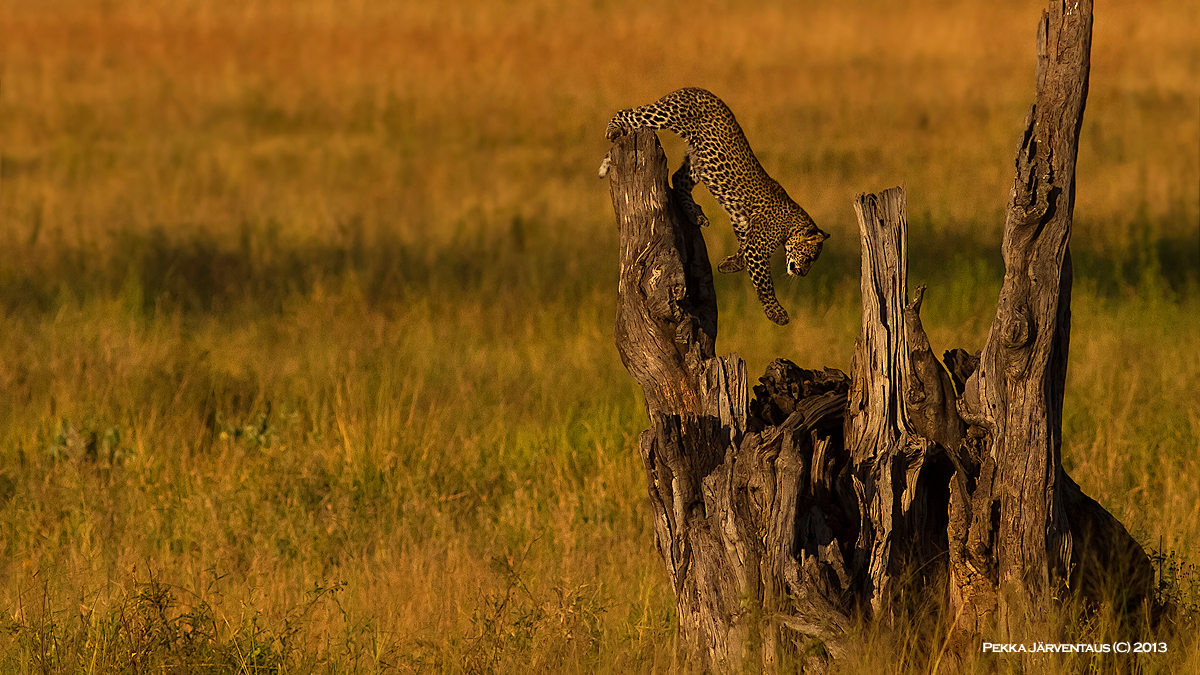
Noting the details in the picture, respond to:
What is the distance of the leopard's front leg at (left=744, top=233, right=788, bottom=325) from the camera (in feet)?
14.5

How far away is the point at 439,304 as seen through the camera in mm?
11547

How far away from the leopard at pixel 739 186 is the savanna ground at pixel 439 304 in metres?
1.30

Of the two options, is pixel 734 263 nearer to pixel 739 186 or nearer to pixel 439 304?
pixel 739 186

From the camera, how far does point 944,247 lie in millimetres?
13234

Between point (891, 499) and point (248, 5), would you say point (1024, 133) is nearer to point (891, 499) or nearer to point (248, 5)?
point (891, 499)

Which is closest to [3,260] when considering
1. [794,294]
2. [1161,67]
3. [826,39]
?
[794,294]

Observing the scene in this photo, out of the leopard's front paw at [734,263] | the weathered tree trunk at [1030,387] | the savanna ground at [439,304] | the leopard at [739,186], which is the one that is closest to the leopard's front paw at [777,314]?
the leopard at [739,186]

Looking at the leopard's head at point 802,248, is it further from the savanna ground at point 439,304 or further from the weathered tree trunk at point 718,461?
the savanna ground at point 439,304

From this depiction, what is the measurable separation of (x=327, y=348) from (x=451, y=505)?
3301 millimetres

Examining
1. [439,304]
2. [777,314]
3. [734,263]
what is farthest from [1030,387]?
[439,304]

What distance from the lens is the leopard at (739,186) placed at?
14.3 feet

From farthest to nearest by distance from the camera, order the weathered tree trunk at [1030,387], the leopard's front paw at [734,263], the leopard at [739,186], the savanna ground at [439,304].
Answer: the savanna ground at [439,304]
the leopard's front paw at [734,263]
the leopard at [739,186]
the weathered tree trunk at [1030,387]

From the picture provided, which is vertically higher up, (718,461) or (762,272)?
(762,272)

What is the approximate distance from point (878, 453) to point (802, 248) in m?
0.75
